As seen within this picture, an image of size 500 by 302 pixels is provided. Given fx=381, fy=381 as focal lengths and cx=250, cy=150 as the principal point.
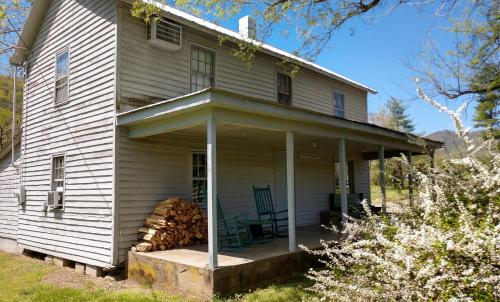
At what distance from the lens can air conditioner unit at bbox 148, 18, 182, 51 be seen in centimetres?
810

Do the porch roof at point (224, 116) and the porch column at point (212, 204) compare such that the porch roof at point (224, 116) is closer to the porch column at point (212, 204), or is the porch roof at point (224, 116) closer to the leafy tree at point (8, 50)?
the porch column at point (212, 204)

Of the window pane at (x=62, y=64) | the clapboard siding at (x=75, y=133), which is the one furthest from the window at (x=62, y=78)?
the clapboard siding at (x=75, y=133)

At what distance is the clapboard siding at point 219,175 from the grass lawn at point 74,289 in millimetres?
876

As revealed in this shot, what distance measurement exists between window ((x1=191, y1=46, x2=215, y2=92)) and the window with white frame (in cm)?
367

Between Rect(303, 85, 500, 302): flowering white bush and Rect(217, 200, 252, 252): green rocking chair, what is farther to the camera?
Rect(217, 200, 252, 252): green rocking chair

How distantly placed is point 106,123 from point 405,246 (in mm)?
6459

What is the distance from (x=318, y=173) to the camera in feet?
41.8

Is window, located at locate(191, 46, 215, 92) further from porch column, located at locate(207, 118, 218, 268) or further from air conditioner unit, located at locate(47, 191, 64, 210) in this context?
air conditioner unit, located at locate(47, 191, 64, 210)

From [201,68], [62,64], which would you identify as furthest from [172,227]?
[62,64]

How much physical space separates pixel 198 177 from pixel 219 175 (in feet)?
1.92

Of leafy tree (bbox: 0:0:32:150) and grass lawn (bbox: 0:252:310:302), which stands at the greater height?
leafy tree (bbox: 0:0:32:150)

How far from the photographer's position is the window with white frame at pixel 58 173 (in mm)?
9133

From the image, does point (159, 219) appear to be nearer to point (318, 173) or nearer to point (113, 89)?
point (113, 89)

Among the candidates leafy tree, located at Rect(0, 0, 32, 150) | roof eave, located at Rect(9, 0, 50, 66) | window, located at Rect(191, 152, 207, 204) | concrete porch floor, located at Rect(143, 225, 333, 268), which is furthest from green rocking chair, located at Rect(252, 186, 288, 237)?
leafy tree, located at Rect(0, 0, 32, 150)
